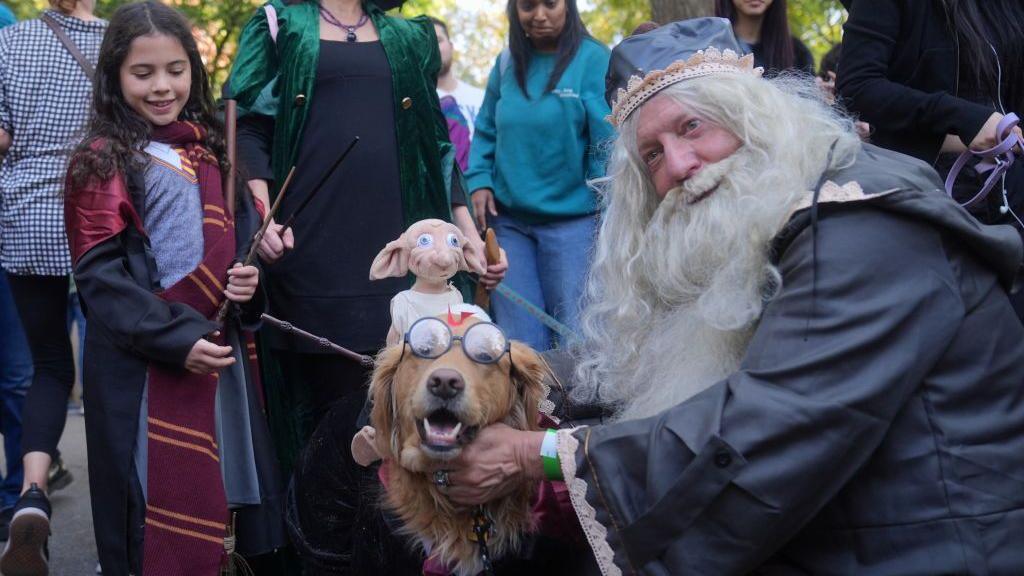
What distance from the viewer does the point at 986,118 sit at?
10.6 ft

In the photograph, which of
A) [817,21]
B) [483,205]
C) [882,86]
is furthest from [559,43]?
[817,21]

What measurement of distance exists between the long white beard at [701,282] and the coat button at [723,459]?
13.0 inches

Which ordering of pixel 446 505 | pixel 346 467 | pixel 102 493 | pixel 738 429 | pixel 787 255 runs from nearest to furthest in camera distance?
pixel 738 429, pixel 787 255, pixel 446 505, pixel 346 467, pixel 102 493

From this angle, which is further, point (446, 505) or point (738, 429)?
point (446, 505)

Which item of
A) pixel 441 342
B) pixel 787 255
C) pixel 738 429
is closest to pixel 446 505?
pixel 441 342

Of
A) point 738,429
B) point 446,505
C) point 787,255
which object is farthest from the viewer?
point 446,505

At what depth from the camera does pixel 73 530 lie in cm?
472

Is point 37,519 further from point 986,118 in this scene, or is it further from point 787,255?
point 986,118

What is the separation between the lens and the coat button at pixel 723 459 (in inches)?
79.6

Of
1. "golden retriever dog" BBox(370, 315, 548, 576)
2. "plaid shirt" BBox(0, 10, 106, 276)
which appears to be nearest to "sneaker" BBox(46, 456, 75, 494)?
"plaid shirt" BBox(0, 10, 106, 276)

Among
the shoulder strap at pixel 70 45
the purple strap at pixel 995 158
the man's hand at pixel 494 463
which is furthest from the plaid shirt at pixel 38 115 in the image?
the purple strap at pixel 995 158

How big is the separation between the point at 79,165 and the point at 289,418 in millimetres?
1078

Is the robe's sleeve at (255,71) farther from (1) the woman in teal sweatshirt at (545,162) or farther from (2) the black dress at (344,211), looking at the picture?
(1) the woman in teal sweatshirt at (545,162)

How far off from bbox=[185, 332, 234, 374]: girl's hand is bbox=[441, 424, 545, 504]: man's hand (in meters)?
1.06
